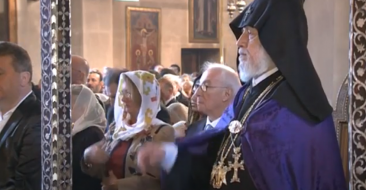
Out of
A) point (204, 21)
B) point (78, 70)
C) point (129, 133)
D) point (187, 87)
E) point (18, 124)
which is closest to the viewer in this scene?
point (18, 124)

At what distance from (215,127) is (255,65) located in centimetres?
47

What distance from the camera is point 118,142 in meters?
3.02

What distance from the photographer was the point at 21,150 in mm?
2625

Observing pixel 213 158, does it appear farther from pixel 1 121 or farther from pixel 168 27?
pixel 168 27

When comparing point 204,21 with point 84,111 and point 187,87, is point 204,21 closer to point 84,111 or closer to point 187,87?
point 187,87

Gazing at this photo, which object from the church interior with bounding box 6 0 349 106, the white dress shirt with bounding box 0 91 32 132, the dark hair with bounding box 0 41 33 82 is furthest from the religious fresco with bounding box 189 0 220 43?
the white dress shirt with bounding box 0 91 32 132

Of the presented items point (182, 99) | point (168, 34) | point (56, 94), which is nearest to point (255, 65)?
point (56, 94)

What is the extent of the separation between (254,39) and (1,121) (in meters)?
1.35

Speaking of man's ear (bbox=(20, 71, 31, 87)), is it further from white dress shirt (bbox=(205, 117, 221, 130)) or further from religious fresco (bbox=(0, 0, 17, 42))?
religious fresco (bbox=(0, 0, 17, 42))

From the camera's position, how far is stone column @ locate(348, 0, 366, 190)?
1.96 metres

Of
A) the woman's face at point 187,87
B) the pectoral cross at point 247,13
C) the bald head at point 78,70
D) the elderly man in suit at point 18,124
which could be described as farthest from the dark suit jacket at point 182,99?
the pectoral cross at point 247,13

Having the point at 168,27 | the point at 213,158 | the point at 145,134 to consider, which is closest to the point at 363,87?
the point at 213,158

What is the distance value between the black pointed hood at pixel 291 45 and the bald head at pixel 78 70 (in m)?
1.35

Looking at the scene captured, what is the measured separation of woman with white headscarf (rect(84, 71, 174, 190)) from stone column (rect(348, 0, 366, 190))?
1124 mm
